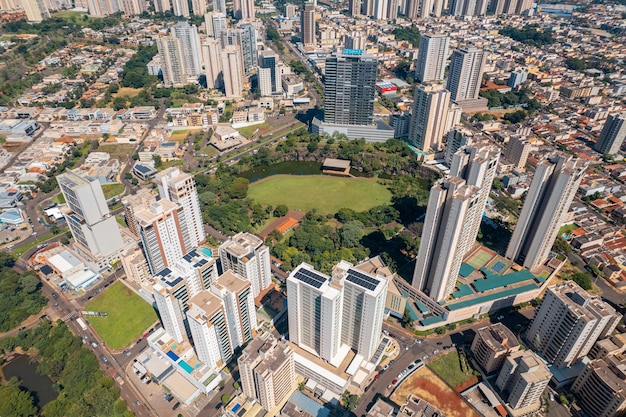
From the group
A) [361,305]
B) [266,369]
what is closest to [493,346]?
[361,305]

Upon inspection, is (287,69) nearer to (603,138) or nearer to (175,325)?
(603,138)

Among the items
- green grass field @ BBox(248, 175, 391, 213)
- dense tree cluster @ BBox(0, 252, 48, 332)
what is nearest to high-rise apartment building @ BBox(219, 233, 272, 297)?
green grass field @ BBox(248, 175, 391, 213)

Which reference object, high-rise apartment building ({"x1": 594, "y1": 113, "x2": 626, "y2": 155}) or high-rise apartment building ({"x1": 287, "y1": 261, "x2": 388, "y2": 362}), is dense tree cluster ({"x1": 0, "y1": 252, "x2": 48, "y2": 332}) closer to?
high-rise apartment building ({"x1": 287, "y1": 261, "x2": 388, "y2": 362})

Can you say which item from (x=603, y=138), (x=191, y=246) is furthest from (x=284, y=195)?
(x=603, y=138)

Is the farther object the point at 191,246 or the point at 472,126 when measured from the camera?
the point at 472,126

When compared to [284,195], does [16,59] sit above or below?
above

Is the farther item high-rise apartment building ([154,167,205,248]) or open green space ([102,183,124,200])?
open green space ([102,183,124,200])

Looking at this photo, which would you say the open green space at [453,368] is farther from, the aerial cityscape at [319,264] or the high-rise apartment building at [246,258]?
the high-rise apartment building at [246,258]
